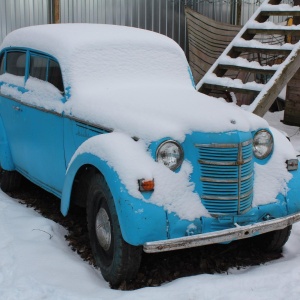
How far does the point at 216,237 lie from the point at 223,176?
47cm

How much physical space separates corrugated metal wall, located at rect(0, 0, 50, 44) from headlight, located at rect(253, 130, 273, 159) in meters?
6.44

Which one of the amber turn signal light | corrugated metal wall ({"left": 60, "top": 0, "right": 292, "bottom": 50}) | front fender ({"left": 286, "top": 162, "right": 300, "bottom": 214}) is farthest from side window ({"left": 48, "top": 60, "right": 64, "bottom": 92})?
corrugated metal wall ({"left": 60, "top": 0, "right": 292, "bottom": 50})

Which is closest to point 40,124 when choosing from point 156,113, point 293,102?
point 156,113

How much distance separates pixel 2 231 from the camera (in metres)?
4.54

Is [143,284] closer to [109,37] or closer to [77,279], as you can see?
[77,279]

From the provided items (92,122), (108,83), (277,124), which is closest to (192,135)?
(92,122)

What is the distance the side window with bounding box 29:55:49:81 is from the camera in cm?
507

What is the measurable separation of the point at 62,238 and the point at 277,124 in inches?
231

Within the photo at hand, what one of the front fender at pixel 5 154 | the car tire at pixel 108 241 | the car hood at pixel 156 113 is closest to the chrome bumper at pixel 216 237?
the car tire at pixel 108 241

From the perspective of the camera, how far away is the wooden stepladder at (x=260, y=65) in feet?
22.7

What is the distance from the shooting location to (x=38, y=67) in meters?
5.21

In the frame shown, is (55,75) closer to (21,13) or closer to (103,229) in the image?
(103,229)

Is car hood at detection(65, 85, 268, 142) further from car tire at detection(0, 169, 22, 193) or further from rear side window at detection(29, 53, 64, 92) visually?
car tire at detection(0, 169, 22, 193)

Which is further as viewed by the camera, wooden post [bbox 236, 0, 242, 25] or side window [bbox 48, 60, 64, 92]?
wooden post [bbox 236, 0, 242, 25]
